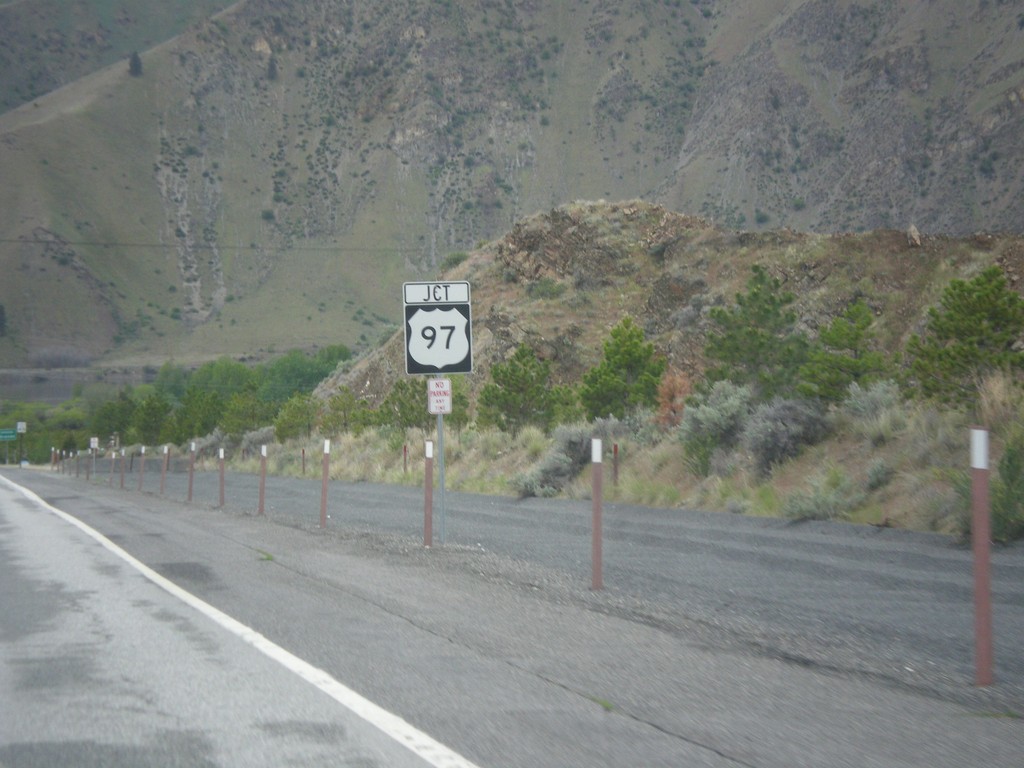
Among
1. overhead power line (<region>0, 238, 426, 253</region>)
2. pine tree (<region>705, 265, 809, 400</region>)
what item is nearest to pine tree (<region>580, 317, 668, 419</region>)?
pine tree (<region>705, 265, 809, 400</region>)

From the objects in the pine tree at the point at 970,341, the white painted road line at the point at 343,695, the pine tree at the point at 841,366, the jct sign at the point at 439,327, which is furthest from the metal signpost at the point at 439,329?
the pine tree at the point at 841,366

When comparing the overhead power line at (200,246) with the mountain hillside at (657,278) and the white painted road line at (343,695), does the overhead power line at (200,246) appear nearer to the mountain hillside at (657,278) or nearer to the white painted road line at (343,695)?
the mountain hillside at (657,278)

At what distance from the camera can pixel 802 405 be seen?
20.1m

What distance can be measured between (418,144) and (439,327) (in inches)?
4751

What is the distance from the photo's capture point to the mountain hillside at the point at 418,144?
295 feet

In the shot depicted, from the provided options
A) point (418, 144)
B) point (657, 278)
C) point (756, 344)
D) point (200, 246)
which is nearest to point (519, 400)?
point (756, 344)

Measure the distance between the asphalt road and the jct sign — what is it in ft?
8.21

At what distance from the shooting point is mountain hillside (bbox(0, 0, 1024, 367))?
295ft

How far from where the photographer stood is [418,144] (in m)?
133

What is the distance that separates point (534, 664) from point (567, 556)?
6664 millimetres

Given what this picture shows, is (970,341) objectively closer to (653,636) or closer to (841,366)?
(841,366)

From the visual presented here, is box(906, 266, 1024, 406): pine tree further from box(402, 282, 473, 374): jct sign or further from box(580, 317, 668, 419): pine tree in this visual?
box(580, 317, 668, 419): pine tree

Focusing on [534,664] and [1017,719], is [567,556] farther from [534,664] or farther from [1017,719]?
[1017,719]

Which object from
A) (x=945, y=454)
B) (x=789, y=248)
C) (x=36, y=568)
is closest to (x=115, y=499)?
(x=36, y=568)
